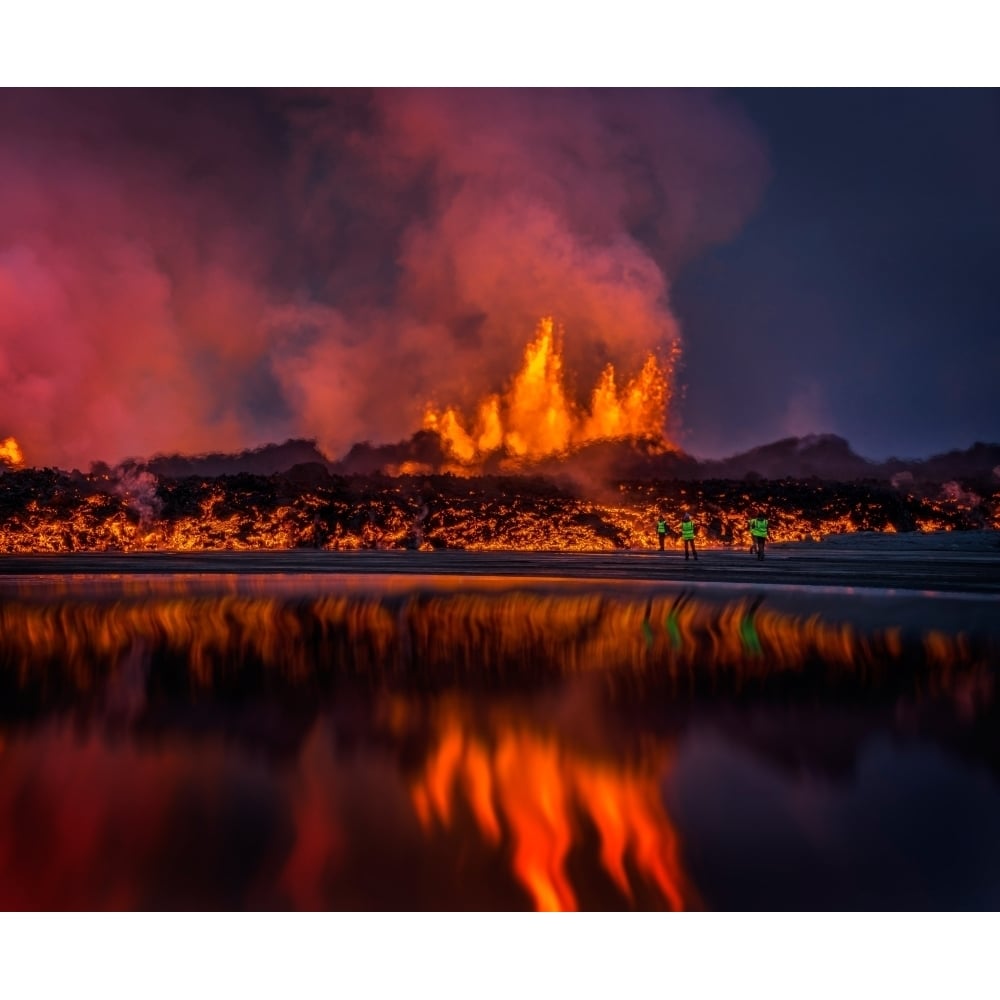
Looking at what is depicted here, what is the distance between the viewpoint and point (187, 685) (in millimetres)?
8992

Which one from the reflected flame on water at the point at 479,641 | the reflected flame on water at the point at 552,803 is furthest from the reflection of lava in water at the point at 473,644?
the reflected flame on water at the point at 552,803

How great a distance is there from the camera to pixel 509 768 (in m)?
6.05

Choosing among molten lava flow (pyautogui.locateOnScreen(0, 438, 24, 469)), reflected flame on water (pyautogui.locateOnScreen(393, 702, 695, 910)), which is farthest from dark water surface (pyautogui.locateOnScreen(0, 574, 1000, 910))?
molten lava flow (pyautogui.locateOnScreen(0, 438, 24, 469))

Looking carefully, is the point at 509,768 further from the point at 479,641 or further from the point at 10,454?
the point at 10,454

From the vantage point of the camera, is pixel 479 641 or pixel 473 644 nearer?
pixel 473 644

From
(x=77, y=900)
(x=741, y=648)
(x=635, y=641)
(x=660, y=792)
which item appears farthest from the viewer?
(x=635, y=641)

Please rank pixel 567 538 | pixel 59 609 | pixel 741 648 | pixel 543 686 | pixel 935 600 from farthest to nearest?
1. pixel 567 538
2. pixel 59 609
3. pixel 935 600
4. pixel 741 648
5. pixel 543 686

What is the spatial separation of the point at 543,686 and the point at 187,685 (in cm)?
405

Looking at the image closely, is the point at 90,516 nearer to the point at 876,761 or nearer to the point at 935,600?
the point at 935,600

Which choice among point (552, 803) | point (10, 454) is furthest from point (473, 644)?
point (10, 454)

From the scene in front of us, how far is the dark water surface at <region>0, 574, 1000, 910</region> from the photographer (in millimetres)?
4520

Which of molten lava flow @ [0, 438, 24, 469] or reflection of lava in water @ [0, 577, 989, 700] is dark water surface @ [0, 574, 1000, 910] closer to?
reflection of lava in water @ [0, 577, 989, 700]

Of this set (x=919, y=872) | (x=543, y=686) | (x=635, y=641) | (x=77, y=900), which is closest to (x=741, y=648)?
(x=635, y=641)

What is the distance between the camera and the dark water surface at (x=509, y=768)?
4.52m
